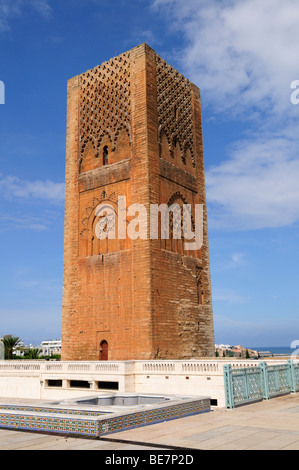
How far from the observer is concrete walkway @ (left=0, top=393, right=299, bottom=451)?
640 cm

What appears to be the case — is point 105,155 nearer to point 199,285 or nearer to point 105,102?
point 105,102

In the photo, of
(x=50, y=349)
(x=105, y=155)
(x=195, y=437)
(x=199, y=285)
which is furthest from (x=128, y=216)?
(x=50, y=349)

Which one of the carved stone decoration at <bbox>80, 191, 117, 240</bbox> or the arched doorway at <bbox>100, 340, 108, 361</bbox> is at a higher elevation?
the carved stone decoration at <bbox>80, 191, 117, 240</bbox>

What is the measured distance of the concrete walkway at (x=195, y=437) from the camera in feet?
21.0

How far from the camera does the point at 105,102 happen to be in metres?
24.2

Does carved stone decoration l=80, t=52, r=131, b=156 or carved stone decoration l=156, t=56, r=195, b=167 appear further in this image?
carved stone decoration l=156, t=56, r=195, b=167

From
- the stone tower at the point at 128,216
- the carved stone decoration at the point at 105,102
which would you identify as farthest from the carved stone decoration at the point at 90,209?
the carved stone decoration at the point at 105,102

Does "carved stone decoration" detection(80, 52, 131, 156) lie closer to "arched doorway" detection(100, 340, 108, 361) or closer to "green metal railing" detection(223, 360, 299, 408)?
"arched doorway" detection(100, 340, 108, 361)

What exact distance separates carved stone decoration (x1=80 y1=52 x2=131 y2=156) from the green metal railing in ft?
45.4

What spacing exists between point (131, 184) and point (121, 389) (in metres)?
9.67

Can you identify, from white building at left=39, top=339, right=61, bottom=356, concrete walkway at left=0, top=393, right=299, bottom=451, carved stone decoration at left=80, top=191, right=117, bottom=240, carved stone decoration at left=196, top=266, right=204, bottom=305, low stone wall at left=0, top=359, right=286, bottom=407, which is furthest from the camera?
white building at left=39, top=339, right=61, bottom=356

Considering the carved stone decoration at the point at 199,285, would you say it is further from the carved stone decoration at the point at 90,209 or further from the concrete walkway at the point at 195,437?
the concrete walkway at the point at 195,437

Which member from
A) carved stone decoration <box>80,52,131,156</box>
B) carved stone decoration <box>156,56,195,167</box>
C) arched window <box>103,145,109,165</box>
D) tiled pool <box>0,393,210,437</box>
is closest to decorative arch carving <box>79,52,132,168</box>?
carved stone decoration <box>80,52,131,156</box>

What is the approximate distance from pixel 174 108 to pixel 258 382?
16.8m
